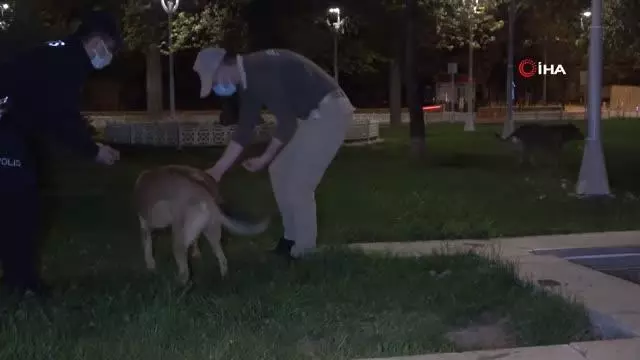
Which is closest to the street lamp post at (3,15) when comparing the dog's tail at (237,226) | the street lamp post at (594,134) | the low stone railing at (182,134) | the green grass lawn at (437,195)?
the green grass lawn at (437,195)

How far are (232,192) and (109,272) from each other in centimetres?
611

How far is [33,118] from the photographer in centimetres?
610

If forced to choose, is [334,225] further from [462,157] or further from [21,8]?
[462,157]

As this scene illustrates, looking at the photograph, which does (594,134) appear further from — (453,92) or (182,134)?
(453,92)

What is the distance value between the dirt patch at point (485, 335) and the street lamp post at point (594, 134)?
6.64 meters

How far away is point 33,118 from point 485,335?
3169mm

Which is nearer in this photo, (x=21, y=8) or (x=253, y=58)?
(x=253, y=58)

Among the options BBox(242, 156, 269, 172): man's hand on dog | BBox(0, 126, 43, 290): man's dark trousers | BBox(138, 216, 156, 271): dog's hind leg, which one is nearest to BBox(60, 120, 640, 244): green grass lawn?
BBox(138, 216, 156, 271): dog's hind leg

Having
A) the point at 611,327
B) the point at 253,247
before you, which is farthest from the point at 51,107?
the point at 611,327

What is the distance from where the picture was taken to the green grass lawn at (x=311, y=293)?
→ 5266 millimetres

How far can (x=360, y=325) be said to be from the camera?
5.71m

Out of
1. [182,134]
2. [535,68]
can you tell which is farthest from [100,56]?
[535,68]

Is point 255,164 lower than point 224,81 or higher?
lower

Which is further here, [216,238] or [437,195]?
[437,195]
